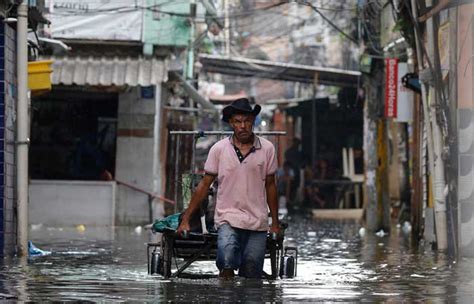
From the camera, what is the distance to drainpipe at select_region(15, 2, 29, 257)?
45.3ft

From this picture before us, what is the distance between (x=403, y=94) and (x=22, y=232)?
1013cm

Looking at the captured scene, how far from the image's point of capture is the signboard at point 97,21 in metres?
24.0

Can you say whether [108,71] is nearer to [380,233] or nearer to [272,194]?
[380,233]

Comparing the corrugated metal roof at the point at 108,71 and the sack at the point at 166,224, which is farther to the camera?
the corrugated metal roof at the point at 108,71

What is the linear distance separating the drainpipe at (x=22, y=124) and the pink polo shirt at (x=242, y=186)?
15.0ft

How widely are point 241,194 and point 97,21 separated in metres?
15.1

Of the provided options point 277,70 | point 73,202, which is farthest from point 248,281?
point 277,70

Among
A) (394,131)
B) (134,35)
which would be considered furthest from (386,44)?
(394,131)

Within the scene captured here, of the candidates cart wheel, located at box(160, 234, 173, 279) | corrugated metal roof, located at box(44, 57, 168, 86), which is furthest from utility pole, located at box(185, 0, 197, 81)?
cart wheel, located at box(160, 234, 173, 279)

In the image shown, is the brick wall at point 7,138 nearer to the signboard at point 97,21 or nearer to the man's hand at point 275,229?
the man's hand at point 275,229

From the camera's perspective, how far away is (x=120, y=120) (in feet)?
85.5

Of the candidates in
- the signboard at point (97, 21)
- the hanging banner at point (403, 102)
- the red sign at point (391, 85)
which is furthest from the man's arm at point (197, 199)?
the signboard at point (97, 21)

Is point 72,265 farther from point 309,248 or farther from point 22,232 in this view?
point 309,248

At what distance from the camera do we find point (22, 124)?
1387 cm
